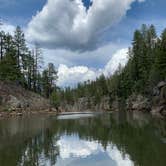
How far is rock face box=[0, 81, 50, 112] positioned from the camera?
58.8 m

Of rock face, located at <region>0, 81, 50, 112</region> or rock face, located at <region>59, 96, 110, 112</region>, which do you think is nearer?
rock face, located at <region>0, 81, 50, 112</region>

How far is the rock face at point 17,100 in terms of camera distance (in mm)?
58791

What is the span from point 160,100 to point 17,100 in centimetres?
3204

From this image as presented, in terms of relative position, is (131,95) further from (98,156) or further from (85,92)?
(98,156)

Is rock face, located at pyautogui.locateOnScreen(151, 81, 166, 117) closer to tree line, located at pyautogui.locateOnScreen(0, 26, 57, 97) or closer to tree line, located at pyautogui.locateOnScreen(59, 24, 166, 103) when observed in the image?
tree line, located at pyautogui.locateOnScreen(59, 24, 166, 103)

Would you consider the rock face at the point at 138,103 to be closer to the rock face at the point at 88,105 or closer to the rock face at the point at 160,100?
the rock face at the point at 160,100

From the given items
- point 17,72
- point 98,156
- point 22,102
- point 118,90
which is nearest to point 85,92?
point 118,90

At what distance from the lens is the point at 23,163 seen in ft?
50.6

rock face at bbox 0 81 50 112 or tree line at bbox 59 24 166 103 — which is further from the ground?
tree line at bbox 59 24 166 103

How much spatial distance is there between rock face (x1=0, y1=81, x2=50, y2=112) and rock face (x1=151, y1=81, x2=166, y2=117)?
91.4 feet

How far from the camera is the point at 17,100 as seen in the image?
61.9 meters

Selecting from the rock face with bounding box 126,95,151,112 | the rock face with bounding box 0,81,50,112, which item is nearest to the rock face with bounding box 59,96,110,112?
the rock face with bounding box 126,95,151,112

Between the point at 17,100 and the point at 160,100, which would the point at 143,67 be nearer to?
the point at 160,100

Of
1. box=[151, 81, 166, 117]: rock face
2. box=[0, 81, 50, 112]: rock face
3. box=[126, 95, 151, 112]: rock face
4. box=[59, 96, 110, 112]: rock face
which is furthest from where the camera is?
box=[59, 96, 110, 112]: rock face
